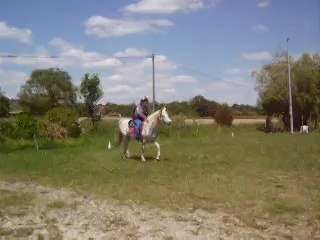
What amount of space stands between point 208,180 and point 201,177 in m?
0.58

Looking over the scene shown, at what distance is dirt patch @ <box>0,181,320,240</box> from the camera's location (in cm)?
779

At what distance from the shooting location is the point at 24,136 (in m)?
26.8

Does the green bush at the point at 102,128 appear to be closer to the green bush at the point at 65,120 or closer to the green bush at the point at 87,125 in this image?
the green bush at the point at 87,125

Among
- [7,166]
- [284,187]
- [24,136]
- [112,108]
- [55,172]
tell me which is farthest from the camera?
[112,108]

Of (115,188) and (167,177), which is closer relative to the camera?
(115,188)

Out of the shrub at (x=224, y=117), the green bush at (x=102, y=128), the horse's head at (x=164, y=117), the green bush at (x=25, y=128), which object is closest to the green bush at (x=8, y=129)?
the green bush at (x=25, y=128)

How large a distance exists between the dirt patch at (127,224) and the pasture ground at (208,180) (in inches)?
4.4

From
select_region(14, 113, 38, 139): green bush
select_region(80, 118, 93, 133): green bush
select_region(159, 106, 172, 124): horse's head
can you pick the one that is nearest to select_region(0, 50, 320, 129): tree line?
select_region(80, 118, 93, 133): green bush

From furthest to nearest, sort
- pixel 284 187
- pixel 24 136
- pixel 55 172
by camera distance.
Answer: pixel 24 136 → pixel 55 172 → pixel 284 187

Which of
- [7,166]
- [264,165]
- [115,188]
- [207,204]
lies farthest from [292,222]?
[7,166]

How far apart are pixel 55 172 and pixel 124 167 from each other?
2.22 metres

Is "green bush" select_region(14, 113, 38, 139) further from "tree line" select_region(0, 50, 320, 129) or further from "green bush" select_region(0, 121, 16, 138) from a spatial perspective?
"tree line" select_region(0, 50, 320, 129)

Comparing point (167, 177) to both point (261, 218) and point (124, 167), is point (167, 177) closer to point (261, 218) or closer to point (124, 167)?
point (124, 167)

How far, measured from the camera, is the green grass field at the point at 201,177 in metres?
10.2
